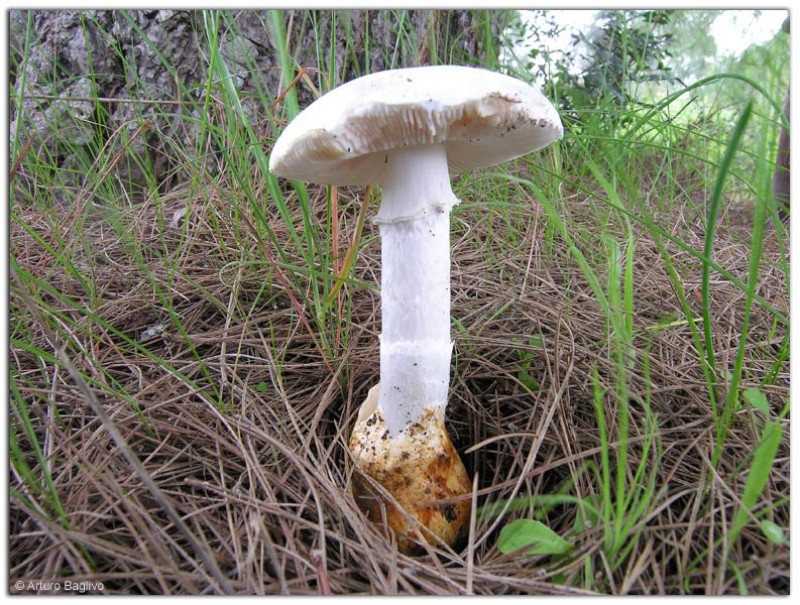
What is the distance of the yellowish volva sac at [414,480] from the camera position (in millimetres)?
1532

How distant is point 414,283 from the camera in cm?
152

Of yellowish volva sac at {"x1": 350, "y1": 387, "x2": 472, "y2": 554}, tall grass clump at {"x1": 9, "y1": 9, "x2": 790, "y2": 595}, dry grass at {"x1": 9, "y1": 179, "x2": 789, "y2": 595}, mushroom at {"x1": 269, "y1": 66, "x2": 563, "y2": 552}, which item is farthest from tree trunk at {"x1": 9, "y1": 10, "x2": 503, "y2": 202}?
yellowish volva sac at {"x1": 350, "y1": 387, "x2": 472, "y2": 554}

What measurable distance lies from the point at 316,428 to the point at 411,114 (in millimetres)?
1172

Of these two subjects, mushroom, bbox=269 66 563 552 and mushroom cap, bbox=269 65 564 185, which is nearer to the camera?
mushroom cap, bbox=269 65 564 185

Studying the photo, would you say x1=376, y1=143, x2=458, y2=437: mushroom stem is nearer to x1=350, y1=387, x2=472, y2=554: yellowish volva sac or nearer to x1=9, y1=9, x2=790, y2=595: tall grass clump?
x1=350, y1=387, x2=472, y2=554: yellowish volva sac

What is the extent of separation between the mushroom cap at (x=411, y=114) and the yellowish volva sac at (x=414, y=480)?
88 centimetres

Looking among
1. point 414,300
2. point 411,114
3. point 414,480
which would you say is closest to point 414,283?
point 414,300

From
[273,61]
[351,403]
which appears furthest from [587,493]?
[273,61]

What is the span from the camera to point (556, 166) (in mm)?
2354

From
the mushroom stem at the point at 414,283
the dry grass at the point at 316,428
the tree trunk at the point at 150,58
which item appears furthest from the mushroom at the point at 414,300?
the tree trunk at the point at 150,58

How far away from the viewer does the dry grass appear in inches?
49.2

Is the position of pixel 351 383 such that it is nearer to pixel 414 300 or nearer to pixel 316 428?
pixel 316 428

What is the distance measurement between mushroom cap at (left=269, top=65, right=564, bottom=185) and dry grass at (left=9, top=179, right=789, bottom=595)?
2.45 feet

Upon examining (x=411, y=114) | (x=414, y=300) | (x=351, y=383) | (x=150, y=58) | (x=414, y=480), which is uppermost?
(x=150, y=58)
